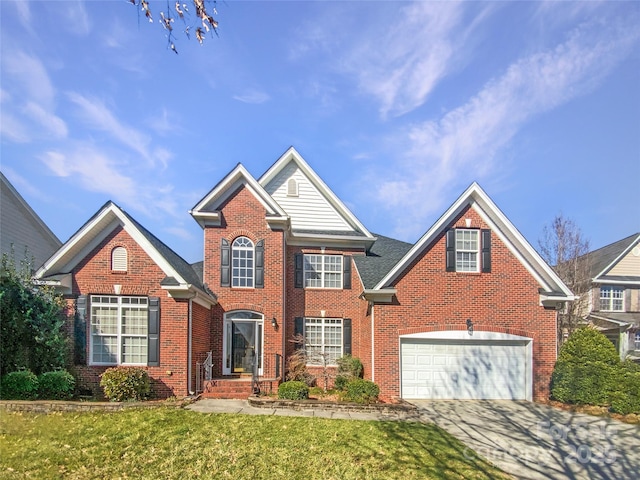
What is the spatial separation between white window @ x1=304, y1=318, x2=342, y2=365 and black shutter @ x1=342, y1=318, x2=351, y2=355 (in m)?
0.20

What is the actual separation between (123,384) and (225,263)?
17.7ft

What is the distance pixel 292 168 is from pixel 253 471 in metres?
13.1

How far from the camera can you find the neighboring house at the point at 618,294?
23.7 meters

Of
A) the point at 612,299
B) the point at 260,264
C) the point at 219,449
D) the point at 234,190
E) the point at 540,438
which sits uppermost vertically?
the point at 234,190

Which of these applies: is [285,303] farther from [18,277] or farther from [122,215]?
[18,277]

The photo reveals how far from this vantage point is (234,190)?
15820 millimetres

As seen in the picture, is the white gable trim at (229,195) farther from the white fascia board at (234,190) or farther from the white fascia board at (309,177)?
the white fascia board at (309,177)

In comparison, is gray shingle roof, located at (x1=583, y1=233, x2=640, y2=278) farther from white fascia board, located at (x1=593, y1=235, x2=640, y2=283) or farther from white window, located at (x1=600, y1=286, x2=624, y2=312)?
white window, located at (x1=600, y1=286, x2=624, y2=312)

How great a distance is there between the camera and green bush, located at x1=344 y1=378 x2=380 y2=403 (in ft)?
41.0

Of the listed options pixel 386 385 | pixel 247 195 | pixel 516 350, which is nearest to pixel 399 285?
pixel 386 385

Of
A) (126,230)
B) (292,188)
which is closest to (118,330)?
(126,230)

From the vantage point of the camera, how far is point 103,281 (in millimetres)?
12992

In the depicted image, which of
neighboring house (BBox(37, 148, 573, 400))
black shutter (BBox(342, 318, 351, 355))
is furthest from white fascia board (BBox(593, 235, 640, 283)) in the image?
black shutter (BBox(342, 318, 351, 355))

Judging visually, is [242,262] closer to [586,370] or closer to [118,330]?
[118,330]
